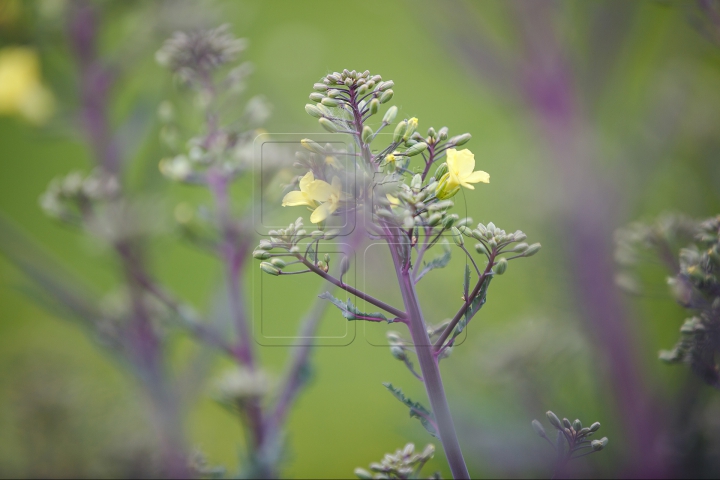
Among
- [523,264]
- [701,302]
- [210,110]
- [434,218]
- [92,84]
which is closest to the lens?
[434,218]

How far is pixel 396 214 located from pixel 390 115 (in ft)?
0.31

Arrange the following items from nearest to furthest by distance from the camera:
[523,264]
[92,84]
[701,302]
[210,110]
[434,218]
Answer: [434,218] < [701,302] < [210,110] < [92,84] < [523,264]

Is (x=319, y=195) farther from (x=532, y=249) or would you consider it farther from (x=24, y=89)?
(x=24, y=89)

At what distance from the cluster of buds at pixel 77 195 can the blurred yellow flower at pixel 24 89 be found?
163mm

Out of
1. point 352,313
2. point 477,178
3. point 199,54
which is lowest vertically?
point 352,313

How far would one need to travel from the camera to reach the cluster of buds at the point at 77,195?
0.72 m

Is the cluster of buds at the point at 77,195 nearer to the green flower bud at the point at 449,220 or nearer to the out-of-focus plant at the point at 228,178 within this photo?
the out-of-focus plant at the point at 228,178

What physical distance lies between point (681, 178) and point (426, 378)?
2.85ft

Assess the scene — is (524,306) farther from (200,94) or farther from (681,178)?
(200,94)

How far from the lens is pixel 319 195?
379 millimetres

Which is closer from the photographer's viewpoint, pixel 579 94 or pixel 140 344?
pixel 140 344

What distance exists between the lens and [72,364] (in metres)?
0.96

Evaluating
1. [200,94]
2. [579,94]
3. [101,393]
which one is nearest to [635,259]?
[579,94]

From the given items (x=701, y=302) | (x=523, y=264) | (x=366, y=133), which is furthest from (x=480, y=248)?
(x=523, y=264)
